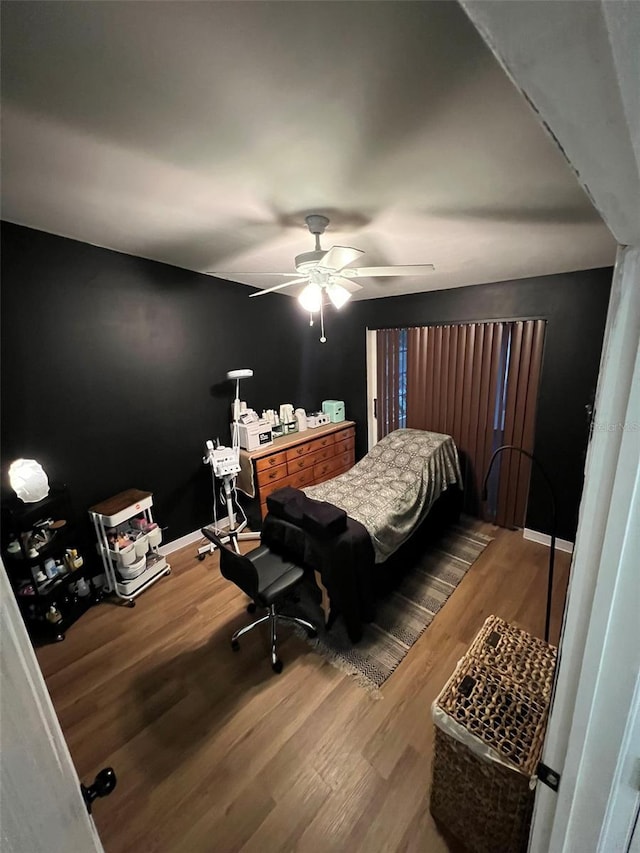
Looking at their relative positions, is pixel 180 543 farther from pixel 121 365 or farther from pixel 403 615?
pixel 403 615

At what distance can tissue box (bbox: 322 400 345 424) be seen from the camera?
13.7 feet

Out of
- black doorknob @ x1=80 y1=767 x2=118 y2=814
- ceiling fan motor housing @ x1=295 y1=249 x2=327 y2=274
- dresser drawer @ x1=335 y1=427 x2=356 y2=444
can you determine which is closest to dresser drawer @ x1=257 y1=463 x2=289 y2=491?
dresser drawer @ x1=335 y1=427 x2=356 y2=444

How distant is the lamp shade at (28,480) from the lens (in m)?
2.08

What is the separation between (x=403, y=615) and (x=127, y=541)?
6.76ft

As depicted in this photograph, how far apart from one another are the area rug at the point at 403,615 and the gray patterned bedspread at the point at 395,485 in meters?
0.43

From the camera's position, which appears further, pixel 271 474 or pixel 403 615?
pixel 271 474

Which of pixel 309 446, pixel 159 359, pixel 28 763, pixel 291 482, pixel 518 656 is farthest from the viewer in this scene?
pixel 309 446

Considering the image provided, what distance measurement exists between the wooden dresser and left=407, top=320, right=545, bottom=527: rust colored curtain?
95 cm

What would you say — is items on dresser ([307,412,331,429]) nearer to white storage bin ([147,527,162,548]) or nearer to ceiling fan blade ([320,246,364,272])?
white storage bin ([147,527,162,548])

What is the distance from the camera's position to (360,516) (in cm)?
232

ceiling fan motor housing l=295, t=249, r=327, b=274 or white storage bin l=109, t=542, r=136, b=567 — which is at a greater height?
ceiling fan motor housing l=295, t=249, r=327, b=274

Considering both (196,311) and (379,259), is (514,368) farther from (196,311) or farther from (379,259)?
(196,311)

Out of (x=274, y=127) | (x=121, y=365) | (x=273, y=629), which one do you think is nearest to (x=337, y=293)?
(x=274, y=127)

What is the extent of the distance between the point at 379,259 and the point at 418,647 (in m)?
2.60
